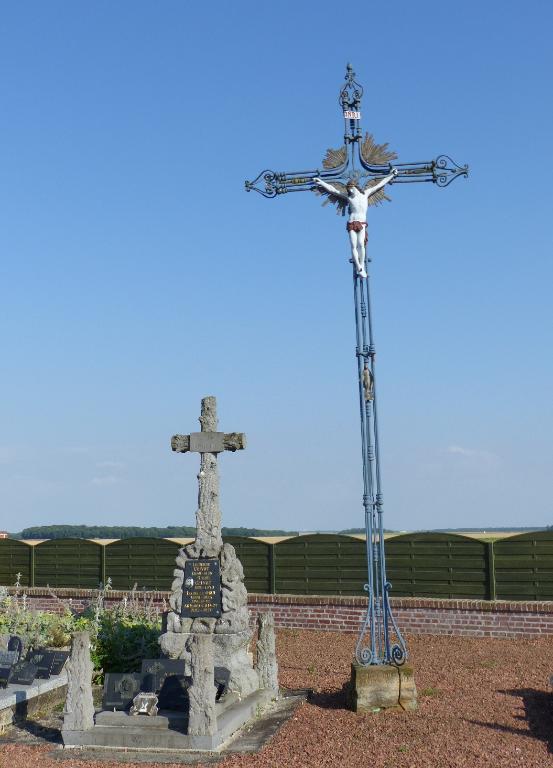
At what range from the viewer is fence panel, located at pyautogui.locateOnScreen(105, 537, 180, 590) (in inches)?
779

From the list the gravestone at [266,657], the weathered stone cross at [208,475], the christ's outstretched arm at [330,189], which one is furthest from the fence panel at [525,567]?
the christ's outstretched arm at [330,189]

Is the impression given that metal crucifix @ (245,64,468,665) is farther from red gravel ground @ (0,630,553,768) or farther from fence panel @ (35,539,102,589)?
fence panel @ (35,539,102,589)

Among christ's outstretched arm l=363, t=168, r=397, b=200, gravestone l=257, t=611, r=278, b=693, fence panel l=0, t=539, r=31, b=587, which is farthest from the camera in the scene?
fence panel l=0, t=539, r=31, b=587

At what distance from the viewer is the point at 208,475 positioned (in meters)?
11.9

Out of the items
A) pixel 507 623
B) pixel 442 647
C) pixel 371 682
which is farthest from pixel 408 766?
pixel 507 623

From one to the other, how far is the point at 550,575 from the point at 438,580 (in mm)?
2219

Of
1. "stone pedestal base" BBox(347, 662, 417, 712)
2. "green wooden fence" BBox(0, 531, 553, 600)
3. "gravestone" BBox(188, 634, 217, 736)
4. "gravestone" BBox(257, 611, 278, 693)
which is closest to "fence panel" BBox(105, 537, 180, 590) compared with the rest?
"green wooden fence" BBox(0, 531, 553, 600)

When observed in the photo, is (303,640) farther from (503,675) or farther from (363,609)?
(503,675)

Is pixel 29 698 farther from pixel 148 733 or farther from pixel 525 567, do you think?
pixel 525 567

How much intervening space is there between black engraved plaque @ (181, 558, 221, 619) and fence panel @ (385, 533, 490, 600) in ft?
22.7

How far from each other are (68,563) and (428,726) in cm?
1351

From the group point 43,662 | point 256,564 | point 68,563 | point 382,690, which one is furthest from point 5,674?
point 68,563

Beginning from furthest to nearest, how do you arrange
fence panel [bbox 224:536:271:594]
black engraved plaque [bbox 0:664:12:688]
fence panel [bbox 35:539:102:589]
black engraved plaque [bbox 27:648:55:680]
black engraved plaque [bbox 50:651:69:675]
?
fence panel [bbox 35:539:102:589]
fence panel [bbox 224:536:271:594]
black engraved plaque [bbox 50:651:69:675]
black engraved plaque [bbox 27:648:55:680]
black engraved plaque [bbox 0:664:12:688]

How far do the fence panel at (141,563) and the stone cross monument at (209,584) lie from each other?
8.09 metres
